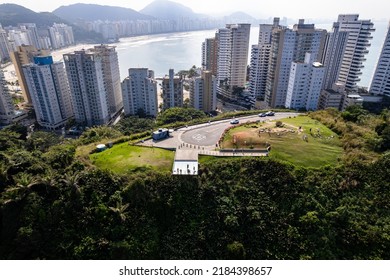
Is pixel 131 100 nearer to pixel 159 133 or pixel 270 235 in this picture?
pixel 159 133

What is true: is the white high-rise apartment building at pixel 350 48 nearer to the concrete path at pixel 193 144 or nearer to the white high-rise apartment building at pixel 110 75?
the concrete path at pixel 193 144

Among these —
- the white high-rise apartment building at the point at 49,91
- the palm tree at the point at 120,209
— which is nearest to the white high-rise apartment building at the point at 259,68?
the white high-rise apartment building at the point at 49,91

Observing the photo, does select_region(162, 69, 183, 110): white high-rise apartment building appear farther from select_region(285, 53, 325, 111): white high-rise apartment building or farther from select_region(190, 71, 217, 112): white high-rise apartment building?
select_region(285, 53, 325, 111): white high-rise apartment building

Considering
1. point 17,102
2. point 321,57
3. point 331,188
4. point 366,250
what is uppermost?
point 321,57

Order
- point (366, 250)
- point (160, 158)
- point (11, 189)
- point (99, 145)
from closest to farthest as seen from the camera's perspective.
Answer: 1. point (366, 250)
2. point (11, 189)
3. point (160, 158)
4. point (99, 145)

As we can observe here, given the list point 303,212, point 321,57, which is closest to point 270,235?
point 303,212

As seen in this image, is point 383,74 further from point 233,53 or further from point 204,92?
point 204,92

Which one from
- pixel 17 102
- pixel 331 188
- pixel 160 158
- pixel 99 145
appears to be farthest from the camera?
pixel 17 102
